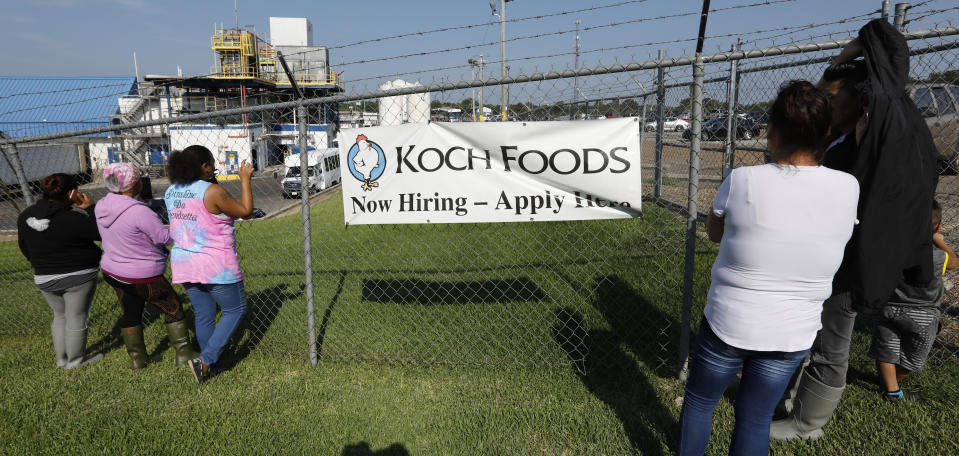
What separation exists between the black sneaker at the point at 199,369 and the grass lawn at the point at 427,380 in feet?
0.27

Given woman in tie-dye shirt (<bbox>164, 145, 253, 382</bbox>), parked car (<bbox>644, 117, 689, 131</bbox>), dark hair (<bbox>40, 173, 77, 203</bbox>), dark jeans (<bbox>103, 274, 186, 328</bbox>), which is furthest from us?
parked car (<bbox>644, 117, 689, 131</bbox>)

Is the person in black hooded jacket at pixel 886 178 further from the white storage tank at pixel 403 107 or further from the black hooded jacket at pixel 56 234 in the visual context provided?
the black hooded jacket at pixel 56 234

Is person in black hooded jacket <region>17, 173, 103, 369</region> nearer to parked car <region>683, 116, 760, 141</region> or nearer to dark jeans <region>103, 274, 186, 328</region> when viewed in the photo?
dark jeans <region>103, 274, 186, 328</region>

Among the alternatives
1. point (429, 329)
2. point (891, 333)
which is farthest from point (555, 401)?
point (891, 333)

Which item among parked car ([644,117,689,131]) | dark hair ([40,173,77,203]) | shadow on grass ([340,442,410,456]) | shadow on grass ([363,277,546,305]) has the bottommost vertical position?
shadow on grass ([340,442,410,456])

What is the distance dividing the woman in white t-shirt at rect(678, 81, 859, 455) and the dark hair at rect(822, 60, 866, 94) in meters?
0.70

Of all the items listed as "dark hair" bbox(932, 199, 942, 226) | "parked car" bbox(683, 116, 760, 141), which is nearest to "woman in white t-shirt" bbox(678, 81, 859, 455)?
"dark hair" bbox(932, 199, 942, 226)

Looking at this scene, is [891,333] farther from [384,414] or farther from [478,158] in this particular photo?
[384,414]

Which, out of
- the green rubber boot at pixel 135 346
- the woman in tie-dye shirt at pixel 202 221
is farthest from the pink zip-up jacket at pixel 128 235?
the green rubber boot at pixel 135 346

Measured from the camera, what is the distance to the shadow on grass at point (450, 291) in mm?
5305

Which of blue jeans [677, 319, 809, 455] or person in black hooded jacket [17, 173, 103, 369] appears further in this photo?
person in black hooded jacket [17, 173, 103, 369]

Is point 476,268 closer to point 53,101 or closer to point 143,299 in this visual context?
point 143,299

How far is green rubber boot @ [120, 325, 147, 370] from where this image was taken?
3898mm

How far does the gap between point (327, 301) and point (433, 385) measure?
88.2 inches
